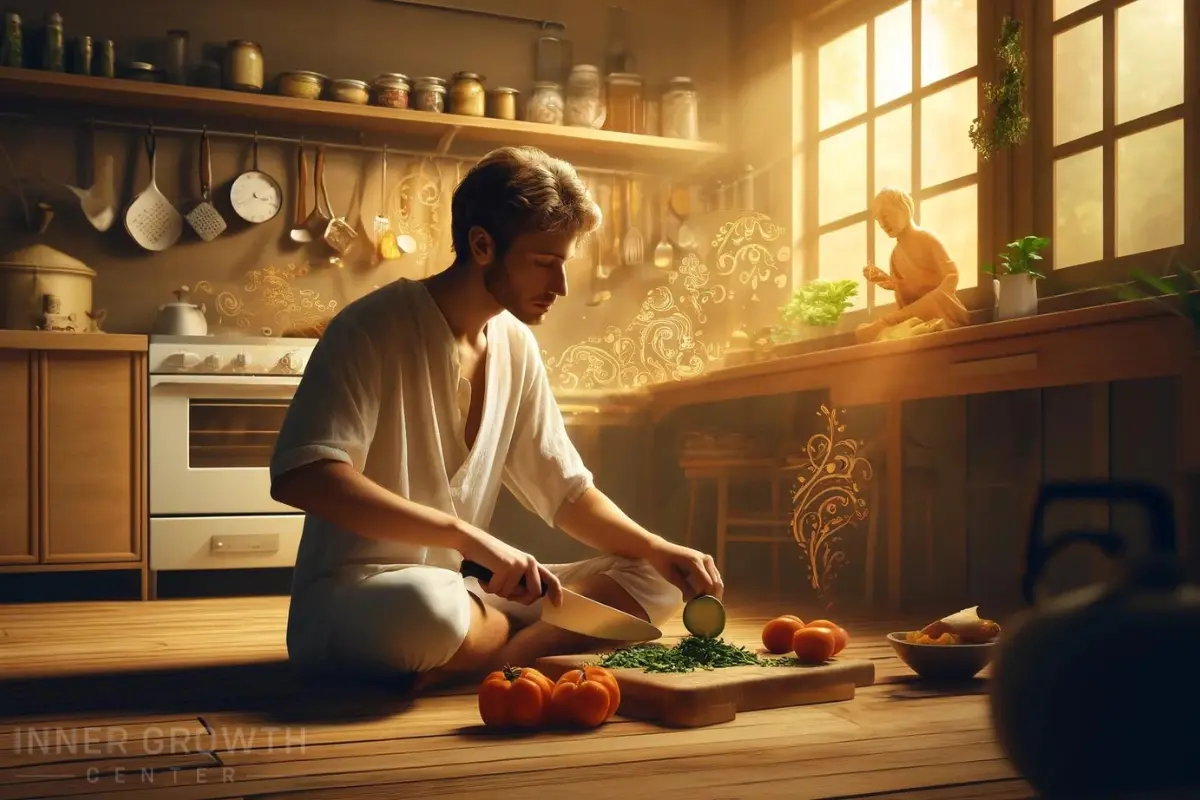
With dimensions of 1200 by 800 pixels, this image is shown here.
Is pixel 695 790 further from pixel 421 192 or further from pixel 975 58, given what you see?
pixel 421 192

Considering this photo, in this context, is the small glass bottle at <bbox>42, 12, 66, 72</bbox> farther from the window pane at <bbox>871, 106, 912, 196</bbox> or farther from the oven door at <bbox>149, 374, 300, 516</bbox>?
the window pane at <bbox>871, 106, 912, 196</bbox>

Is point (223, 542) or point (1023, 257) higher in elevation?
point (1023, 257)

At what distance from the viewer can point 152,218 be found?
14.0 feet

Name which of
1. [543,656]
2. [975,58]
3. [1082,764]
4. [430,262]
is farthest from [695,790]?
[430,262]

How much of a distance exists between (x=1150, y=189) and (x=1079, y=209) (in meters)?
0.25

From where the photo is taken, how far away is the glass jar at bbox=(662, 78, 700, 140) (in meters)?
4.89

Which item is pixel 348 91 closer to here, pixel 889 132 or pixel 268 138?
pixel 268 138

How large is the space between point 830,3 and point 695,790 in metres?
3.71

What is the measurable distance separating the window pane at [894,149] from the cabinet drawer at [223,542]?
234cm

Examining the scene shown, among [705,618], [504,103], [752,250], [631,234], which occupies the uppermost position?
[504,103]

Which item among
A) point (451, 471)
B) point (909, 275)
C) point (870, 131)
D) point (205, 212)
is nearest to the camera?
point (451, 471)

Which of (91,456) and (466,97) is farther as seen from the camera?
(466,97)

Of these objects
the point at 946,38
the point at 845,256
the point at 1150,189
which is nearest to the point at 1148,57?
the point at 1150,189

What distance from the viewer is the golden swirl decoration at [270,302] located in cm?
435
